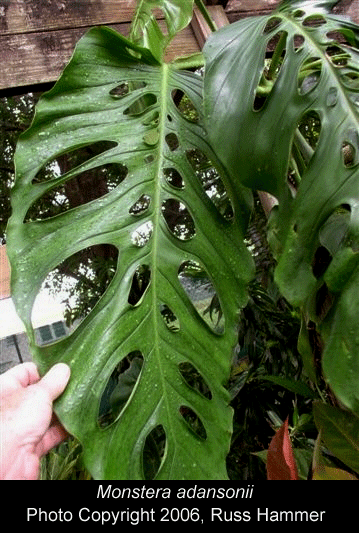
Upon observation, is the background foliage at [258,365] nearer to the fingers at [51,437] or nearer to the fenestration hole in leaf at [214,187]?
the fenestration hole in leaf at [214,187]

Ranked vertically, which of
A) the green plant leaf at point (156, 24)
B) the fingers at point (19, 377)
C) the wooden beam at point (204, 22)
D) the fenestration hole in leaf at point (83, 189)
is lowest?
the fingers at point (19, 377)

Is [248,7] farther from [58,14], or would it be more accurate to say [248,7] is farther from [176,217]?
[176,217]

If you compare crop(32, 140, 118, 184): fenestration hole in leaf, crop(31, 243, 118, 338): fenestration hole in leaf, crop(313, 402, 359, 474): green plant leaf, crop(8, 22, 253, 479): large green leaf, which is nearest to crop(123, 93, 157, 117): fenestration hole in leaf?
crop(8, 22, 253, 479): large green leaf

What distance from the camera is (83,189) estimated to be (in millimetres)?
2381

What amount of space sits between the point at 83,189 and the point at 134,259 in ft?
5.84

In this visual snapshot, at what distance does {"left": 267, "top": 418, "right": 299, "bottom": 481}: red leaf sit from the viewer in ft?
2.65

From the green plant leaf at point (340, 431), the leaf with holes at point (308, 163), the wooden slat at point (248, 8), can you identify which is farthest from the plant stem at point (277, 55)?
the green plant leaf at point (340, 431)

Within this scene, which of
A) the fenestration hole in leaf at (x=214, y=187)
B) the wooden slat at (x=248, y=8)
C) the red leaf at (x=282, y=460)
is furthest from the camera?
the fenestration hole in leaf at (x=214, y=187)

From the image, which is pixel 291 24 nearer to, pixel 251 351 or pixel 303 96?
pixel 303 96

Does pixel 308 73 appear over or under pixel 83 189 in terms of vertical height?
under

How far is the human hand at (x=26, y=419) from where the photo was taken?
504 mm

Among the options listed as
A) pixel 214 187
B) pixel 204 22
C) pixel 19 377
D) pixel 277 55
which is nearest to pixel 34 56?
pixel 204 22

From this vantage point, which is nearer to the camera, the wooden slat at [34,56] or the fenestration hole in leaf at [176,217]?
the wooden slat at [34,56]

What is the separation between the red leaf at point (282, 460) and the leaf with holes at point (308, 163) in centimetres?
23
